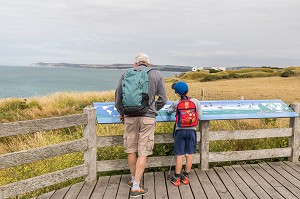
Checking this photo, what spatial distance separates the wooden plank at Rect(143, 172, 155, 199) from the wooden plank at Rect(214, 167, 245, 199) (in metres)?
1.24

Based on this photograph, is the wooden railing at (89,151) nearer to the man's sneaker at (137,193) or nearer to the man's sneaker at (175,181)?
the man's sneaker at (175,181)

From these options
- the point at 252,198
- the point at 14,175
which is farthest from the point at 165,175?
the point at 14,175

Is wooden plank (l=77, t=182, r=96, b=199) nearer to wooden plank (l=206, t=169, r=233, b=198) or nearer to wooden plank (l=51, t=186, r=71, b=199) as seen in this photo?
wooden plank (l=51, t=186, r=71, b=199)

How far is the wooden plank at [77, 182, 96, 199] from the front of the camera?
16.1 feet

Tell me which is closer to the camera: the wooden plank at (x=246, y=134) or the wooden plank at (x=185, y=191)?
the wooden plank at (x=185, y=191)

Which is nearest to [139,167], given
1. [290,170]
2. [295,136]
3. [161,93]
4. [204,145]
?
[161,93]

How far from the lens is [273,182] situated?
5512 mm

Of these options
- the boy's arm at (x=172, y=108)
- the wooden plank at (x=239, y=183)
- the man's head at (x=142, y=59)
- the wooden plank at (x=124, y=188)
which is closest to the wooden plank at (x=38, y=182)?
the wooden plank at (x=124, y=188)

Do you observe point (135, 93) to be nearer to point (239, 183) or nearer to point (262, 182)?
point (239, 183)

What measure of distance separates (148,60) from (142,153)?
Answer: 4.68 ft

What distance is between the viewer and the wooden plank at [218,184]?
4.98 meters

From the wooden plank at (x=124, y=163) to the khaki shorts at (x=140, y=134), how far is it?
793mm

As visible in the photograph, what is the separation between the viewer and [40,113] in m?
14.9

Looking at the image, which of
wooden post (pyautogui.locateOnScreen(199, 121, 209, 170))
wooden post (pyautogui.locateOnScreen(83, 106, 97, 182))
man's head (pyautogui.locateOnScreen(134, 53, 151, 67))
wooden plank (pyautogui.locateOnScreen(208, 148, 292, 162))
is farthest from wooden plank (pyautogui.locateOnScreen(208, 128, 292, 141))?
wooden post (pyautogui.locateOnScreen(83, 106, 97, 182))
